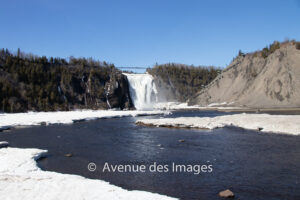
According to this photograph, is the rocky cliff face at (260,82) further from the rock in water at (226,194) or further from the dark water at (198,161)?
the rock in water at (226,194)

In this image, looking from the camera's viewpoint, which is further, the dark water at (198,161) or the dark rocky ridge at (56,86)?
the dark rocky ridge at (56,86)

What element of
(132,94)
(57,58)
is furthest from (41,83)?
(132,94)

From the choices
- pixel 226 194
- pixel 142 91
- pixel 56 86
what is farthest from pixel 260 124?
pixel 142 91

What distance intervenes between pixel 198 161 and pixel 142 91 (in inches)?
3839

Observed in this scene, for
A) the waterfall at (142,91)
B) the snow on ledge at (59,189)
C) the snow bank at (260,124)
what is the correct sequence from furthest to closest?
the waterfall at (142,91), the snow bank at (260,124), the snow on ledge at (59,189)

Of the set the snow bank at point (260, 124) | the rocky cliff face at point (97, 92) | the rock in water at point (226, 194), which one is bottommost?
the rock in water at point (226, 194)

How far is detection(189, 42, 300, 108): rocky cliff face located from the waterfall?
17.6m

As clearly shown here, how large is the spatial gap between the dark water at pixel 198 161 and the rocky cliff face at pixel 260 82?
5519 centimetres

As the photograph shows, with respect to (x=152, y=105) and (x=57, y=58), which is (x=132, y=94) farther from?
(x=57, y=58)

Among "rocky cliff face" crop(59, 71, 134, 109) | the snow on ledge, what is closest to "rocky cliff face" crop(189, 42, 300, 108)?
"rocky cliff face" crop(59, 71, 134, 109)

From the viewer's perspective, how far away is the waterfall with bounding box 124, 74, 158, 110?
360 ft

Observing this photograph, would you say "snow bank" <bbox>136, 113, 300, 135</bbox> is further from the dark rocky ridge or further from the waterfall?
the waterfall

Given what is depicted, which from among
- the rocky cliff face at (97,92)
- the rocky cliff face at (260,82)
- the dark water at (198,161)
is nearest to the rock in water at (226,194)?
the dark water at (198,161)

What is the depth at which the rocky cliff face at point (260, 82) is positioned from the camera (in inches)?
2953
